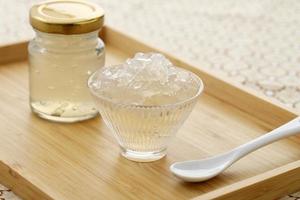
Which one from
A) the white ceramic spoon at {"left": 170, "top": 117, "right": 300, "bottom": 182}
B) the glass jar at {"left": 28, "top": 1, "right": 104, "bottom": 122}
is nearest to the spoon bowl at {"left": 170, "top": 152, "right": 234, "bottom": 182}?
the white ceramic spoon at {"left": 170, "top": 117, "right": 300, "bottom": 182}

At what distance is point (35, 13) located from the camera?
948 millimetres

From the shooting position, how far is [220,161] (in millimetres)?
857

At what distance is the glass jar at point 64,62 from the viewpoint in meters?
0.95

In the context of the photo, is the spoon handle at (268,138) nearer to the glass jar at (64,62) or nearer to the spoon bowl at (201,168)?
the spoon bowl at (201,168)

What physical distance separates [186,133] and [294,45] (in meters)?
0.50

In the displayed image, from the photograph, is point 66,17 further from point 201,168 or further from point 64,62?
point 201,168

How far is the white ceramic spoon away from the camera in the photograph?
2.72ft

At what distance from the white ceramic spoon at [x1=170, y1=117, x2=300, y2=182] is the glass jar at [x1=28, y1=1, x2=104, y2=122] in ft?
0.60

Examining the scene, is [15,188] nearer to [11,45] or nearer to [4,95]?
[4,95]

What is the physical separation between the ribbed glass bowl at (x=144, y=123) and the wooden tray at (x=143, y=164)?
15mm

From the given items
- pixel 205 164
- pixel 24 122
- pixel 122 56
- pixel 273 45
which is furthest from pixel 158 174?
pixel 273 45

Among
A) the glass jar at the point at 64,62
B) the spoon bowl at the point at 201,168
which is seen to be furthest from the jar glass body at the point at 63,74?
the spoon bowl at the point at 201,168

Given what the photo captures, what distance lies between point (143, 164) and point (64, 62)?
172 millimetres

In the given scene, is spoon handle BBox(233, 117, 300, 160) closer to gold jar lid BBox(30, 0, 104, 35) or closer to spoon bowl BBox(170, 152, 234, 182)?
spoon bowl BBox(170, 152, 234, 182)
